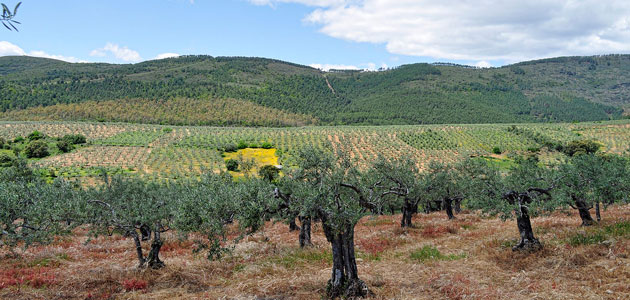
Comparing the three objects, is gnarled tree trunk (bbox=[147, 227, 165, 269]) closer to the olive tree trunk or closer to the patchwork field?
the olive tree trunk

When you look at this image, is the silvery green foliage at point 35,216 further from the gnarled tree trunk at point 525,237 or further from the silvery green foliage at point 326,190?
the gnarled tree trunk at point 525,237

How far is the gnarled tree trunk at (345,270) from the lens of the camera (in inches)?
564

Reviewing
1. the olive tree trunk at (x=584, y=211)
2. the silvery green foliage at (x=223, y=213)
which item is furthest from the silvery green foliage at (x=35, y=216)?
the olive tree trunk at (x=584, y=211)

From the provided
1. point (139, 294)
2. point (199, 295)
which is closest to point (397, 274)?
point (199, 295)

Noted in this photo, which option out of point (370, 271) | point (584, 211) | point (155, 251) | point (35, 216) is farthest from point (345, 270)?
point (584, 211)

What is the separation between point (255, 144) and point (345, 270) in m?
87.6

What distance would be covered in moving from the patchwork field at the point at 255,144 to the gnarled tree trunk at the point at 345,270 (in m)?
56.6

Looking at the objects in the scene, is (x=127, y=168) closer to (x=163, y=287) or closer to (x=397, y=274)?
(x=163, y=287)

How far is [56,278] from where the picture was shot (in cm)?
1827

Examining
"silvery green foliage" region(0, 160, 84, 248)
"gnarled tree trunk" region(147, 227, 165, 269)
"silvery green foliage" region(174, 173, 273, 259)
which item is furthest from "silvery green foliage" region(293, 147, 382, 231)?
"silvery green foliage" region(0, 160, 84, 248)

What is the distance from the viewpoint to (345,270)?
14852mm

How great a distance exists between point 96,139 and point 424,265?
114 meters

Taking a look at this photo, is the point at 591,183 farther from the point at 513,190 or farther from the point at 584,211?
the point at 513,190

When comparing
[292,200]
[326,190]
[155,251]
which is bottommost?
[155,251]
